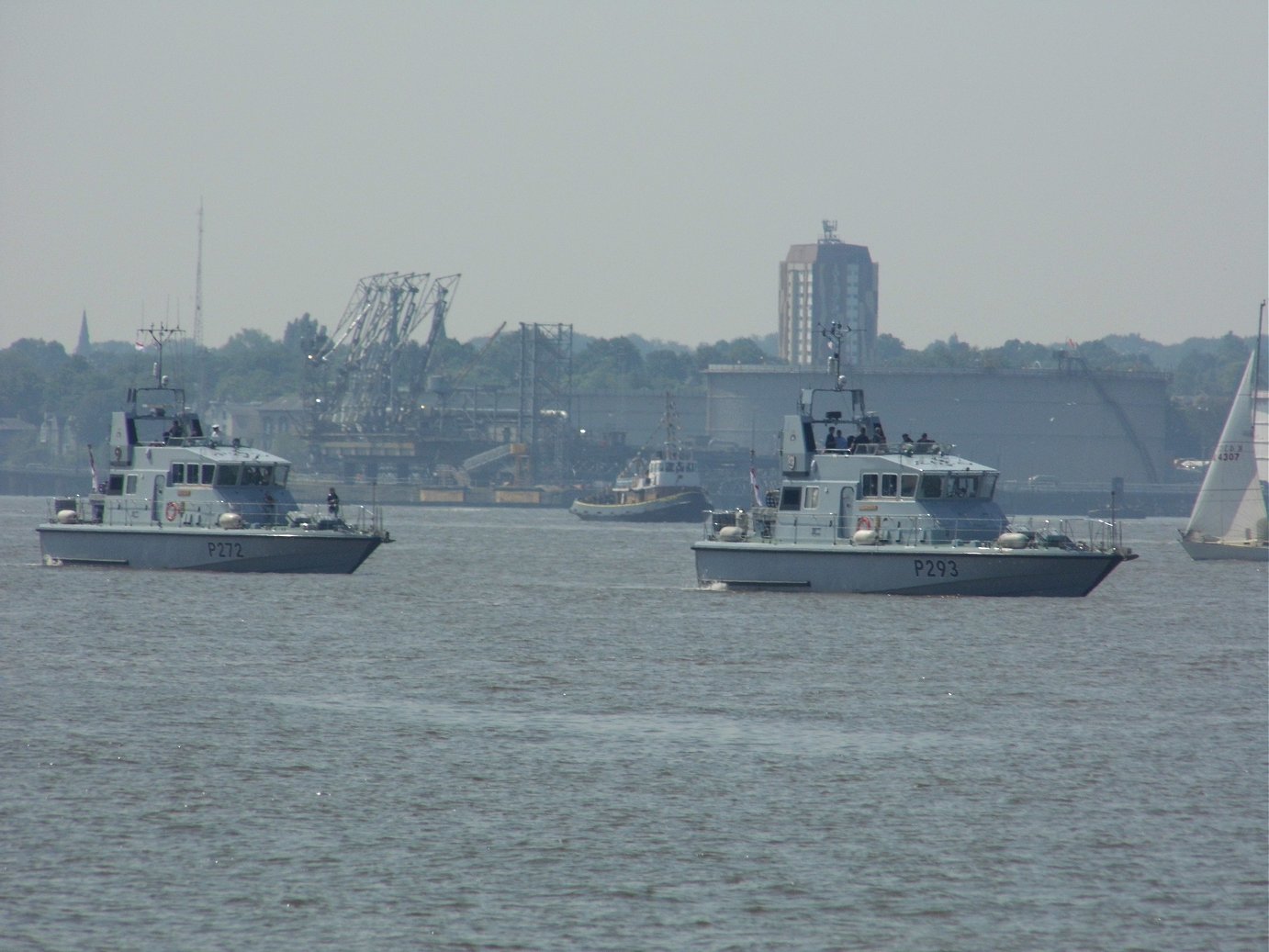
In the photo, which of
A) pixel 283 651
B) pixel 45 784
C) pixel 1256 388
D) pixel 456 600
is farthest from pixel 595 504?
pixel 45 784

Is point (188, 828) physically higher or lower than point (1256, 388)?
lower

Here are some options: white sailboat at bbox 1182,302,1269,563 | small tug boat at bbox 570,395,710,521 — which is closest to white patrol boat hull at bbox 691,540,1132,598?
white sailboat at bbox 1182,302,1269,563

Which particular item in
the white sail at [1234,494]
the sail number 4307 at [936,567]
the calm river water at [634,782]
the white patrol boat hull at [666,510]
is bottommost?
the calm river water at [634,782]

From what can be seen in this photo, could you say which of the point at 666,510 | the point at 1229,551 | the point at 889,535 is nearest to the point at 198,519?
the point at 889,535

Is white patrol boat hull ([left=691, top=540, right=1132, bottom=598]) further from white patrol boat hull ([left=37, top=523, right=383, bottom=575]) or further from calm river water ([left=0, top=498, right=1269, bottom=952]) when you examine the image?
white patrol boat hull ([left=37, top=523, right=383, bottom=575])

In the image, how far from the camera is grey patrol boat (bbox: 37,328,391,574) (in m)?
60.3

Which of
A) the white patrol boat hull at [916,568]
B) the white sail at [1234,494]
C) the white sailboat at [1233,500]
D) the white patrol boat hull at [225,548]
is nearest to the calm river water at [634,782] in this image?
the white patrol boat hull at [916,568]

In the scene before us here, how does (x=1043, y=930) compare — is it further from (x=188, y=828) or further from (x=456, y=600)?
(x=456, y=600)

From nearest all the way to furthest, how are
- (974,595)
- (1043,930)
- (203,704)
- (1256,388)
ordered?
(1043,930) → (203,704) → (974,595) → (1256,388)

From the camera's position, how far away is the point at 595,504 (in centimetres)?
16588

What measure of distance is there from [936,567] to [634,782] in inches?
1013

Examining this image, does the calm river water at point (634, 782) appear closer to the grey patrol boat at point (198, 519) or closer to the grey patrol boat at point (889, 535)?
the grey patrol boat at point (889, 535)

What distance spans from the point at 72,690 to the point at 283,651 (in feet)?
24.0

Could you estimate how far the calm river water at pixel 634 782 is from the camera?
19969 millimetres
